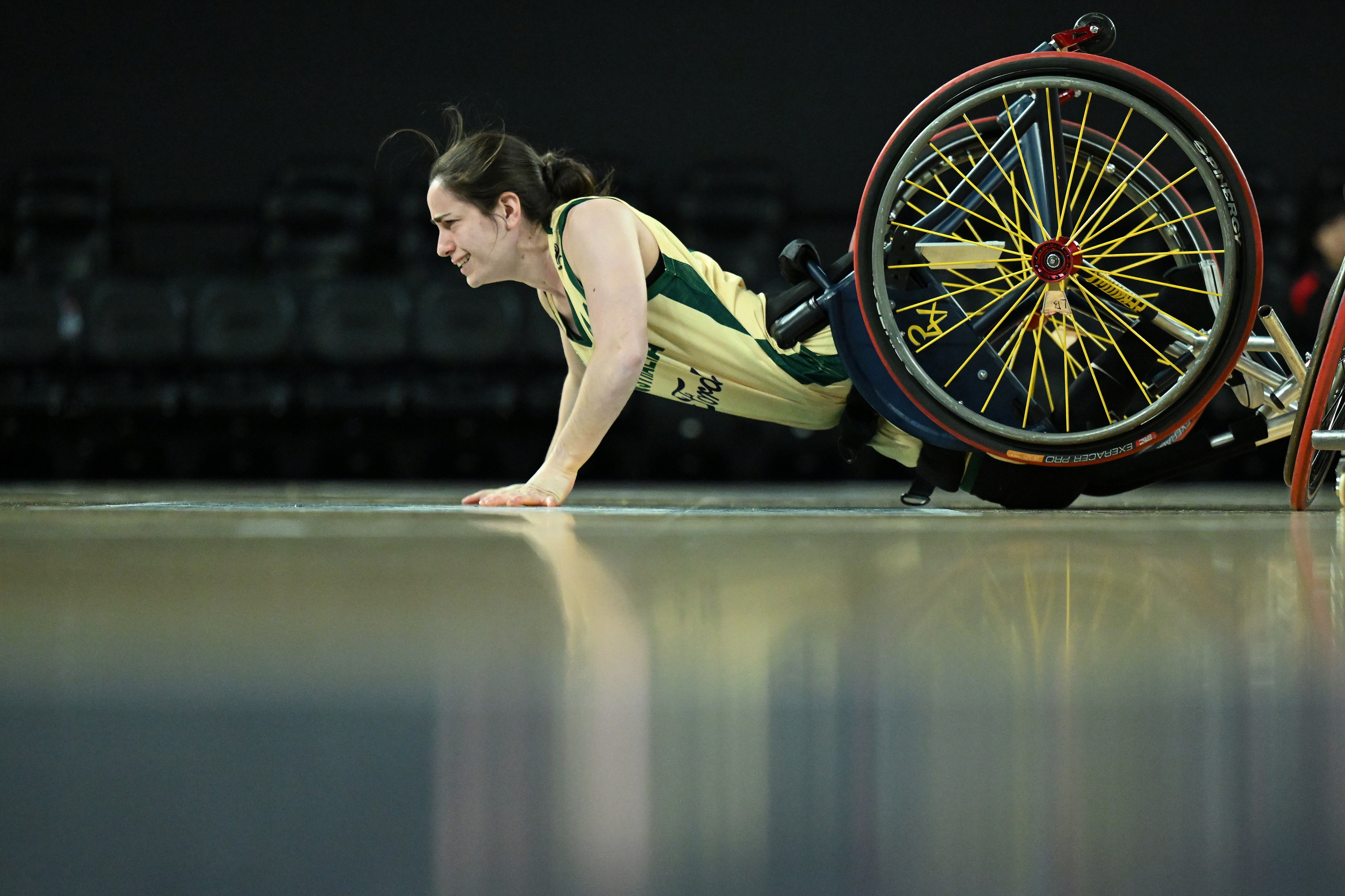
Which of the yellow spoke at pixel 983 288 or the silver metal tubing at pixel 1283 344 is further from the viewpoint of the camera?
the silver metal tubing at pixel 1283 344

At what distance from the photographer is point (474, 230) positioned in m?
1.73

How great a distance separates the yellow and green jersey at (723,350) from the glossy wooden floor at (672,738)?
99cm

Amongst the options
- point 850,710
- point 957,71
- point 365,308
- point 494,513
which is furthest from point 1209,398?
point 957,71

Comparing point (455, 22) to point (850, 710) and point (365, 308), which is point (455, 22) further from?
point (850, 710)

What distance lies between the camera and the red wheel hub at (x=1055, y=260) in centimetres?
145

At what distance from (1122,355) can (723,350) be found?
0.56 meters

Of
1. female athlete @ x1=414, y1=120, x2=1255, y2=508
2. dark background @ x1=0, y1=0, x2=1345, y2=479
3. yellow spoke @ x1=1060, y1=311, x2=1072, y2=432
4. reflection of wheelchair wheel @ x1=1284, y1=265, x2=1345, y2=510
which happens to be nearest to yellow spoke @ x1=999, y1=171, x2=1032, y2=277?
yellow spoke @ x1=1060, y1=311, x2=1072, y2=432

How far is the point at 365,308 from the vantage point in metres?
3.78

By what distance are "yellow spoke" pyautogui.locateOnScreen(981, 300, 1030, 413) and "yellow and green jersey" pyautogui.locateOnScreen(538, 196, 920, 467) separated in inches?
6.6

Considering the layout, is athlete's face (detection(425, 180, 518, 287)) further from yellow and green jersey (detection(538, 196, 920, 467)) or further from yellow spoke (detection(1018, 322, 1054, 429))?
yellow spoke (detection(1018, 322, 1054, 429))

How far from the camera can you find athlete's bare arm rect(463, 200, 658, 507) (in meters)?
1.59

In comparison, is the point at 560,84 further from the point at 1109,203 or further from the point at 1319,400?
the point at 1319,400

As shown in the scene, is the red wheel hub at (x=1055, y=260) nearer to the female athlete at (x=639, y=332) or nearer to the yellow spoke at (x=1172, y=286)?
the yellow spoke at (x=1172, y=286)

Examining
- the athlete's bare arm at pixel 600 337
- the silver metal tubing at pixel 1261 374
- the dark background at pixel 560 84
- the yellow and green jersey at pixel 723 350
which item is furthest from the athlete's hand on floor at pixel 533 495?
the dark background at pixel 560 84
